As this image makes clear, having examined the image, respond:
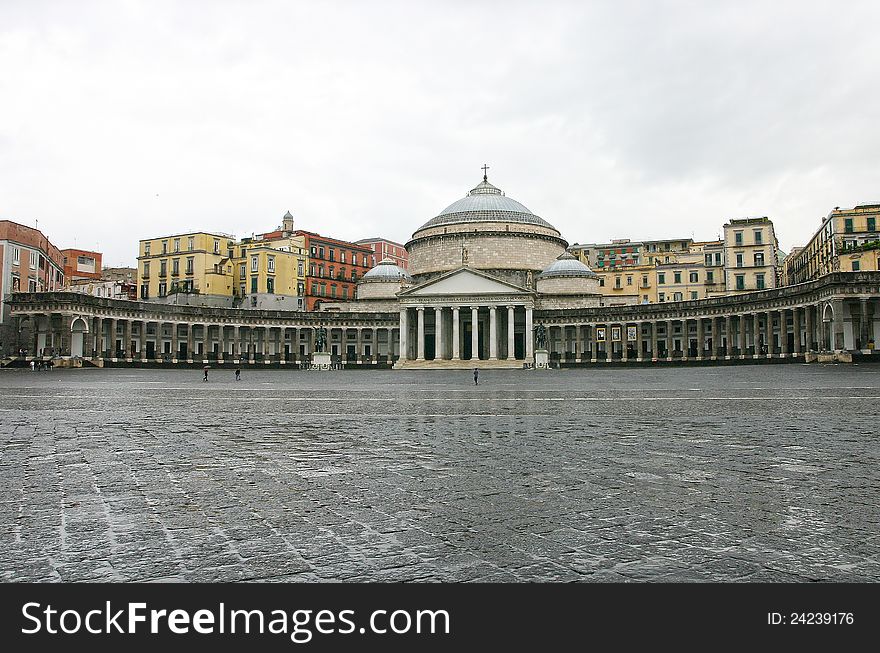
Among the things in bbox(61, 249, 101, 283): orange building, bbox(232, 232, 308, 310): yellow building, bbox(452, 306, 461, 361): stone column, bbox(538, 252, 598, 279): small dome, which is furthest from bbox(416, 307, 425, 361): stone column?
bbox(61, 249, 101, 283): orange building

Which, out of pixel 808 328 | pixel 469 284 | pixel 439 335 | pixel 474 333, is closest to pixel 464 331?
pixel 439 335

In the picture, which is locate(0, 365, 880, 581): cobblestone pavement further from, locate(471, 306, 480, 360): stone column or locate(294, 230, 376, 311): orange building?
locate(294, 230, 376, 311): orange building

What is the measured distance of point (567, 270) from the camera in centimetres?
9081

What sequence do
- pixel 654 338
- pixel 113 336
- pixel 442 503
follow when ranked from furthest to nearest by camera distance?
pixel 654 338 → pixel 113 336 → pixel 442 503

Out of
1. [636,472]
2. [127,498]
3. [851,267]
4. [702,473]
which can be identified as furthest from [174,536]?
[851,267]

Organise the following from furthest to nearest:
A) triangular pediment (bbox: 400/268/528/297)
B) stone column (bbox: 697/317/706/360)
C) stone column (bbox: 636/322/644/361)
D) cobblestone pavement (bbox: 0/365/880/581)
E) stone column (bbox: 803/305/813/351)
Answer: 1. stone column (bbox: 636/322/644/361)
2. triangular pediment (bbox: 400/268/528/297)
3. stone column (bbox: 697/317/706/360)
4. stone column (bbox: 803/305/813/351)
5. cobblestone pavement (bbox: 0/365/880/581)

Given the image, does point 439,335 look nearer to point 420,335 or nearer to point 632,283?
point 420,335

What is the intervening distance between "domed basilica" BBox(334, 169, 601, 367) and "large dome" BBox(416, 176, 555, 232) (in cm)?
14

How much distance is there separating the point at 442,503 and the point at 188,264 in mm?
89929

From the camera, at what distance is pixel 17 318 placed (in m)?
65.3

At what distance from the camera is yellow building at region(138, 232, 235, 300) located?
8950cm

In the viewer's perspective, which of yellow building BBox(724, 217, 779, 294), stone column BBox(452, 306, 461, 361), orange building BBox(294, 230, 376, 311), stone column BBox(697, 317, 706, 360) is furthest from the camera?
orange building BBox(294, 230, 376, 311)

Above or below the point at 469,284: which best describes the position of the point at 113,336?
below
